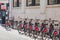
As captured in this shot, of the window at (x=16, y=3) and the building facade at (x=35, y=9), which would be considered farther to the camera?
the window at (x=16, y=3)

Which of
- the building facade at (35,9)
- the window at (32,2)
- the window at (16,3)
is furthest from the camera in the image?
the window at (16,3)

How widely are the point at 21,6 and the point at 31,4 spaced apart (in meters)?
2.30

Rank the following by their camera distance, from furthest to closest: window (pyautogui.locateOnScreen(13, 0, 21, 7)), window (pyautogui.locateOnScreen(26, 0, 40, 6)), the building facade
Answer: window (pyautogui.locateOnScreen(13, 0, 21, 7))
window (pyautogui.locateOnScreen(26, 0, 40, 6))
the building facade

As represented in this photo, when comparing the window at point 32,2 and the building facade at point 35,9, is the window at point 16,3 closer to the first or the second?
the building facade at point 35,9

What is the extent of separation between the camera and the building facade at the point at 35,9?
65.5ft

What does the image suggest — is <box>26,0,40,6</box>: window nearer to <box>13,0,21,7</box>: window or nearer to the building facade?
the building facade

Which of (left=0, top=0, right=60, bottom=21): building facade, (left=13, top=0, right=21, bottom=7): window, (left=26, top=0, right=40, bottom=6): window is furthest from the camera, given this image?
(left=13, top=0, right=21, bottom=7): window

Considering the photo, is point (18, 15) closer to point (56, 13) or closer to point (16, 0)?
point (16, 0)

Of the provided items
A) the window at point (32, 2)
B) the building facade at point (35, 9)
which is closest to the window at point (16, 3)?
the building facade at point (35, 9)

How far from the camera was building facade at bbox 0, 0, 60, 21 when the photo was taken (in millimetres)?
19969

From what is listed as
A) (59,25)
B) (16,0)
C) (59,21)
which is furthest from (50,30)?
(16,0)

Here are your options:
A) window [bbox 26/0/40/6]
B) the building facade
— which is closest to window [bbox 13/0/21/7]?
the building facade

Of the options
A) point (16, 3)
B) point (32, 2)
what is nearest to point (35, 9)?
point (32, 2)

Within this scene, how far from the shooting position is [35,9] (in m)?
23.2
